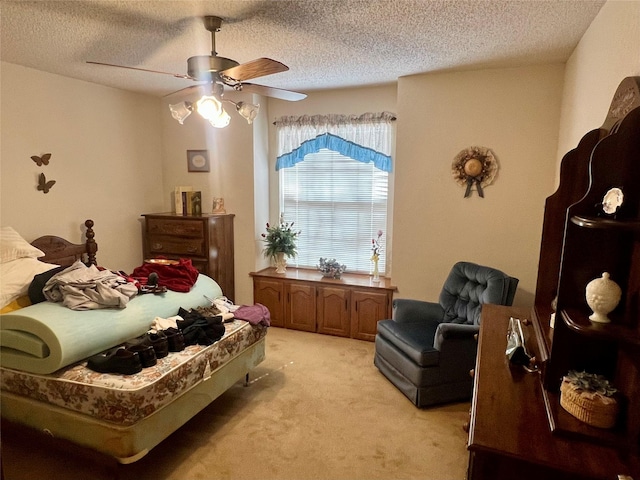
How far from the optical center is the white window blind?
14.4 feet

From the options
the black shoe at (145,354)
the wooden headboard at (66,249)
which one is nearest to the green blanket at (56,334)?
the black shoe at (145,354)

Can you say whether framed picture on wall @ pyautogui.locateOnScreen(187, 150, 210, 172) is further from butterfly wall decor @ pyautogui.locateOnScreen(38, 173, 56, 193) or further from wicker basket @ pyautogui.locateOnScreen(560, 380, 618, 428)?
wicker basket @ pyautogui.locateOnScreen(560, 380, 618, 428)

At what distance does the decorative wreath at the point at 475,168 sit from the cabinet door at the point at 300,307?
1.84 meters

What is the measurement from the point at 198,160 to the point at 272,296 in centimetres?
177

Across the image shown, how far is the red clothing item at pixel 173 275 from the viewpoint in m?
3.01

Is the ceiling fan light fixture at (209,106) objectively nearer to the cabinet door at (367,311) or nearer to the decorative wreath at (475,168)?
the decorative wreath at (475,168)

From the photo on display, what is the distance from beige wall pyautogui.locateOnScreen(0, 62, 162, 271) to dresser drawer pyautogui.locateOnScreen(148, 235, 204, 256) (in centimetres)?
32

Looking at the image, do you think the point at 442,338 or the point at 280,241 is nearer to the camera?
the point at 442,338

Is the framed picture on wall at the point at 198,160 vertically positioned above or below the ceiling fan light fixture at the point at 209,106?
below

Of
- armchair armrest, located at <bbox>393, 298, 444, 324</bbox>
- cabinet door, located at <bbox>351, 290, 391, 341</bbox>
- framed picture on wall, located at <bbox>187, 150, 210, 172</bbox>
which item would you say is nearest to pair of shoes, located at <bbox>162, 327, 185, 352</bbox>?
armchair armrest, located at <bbox>393, 298, 444, 324</bbox>

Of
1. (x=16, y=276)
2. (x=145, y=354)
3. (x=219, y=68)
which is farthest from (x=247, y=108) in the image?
(x=16, y=276)

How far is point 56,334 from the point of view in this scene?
6.66 feet

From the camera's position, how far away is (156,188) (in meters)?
4.70

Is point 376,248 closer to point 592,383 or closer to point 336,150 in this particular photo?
point 336,150
